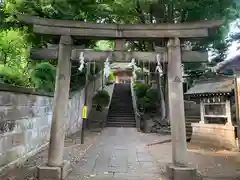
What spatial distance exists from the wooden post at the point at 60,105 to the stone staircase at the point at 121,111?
1265 cm

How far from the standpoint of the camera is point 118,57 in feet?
19.5

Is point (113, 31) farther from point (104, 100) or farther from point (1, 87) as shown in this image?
point (104, 100)

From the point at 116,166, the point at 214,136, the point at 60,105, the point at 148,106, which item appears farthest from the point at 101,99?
the point at 60,105

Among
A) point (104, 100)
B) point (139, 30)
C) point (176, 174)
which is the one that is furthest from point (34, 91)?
point (104, 100)

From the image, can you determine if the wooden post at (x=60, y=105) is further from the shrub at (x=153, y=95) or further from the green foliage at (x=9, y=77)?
the shrub at (x=153, y=95)

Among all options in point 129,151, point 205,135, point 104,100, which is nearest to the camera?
point 129,151

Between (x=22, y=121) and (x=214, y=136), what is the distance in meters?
10.2

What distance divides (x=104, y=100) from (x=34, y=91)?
539 inches

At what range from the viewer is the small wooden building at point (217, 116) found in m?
11.2

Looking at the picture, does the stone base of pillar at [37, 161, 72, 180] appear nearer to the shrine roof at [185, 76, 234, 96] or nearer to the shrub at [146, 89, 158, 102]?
the shrine roof at [185, 76, 234, 96]

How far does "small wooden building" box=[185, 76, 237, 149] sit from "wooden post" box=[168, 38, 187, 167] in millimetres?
6657

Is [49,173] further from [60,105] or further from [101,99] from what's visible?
[101,99]

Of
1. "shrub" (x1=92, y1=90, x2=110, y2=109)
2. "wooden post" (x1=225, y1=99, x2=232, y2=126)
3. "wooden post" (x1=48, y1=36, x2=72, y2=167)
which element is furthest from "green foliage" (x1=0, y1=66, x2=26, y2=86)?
"shrub" (x1=92, y1=90, x2=110, y2=109)

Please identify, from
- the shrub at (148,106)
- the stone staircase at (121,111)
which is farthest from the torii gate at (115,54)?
the shrub at (148,106)
